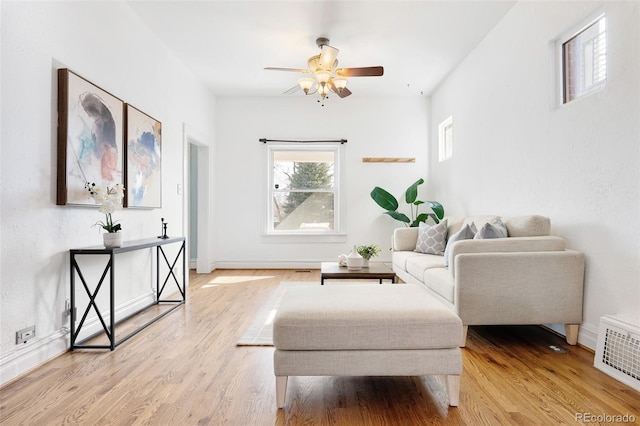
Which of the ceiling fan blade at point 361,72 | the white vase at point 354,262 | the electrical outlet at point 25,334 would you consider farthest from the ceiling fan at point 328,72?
the electrical outlet at point 25,334

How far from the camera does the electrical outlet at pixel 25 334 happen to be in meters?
2.06

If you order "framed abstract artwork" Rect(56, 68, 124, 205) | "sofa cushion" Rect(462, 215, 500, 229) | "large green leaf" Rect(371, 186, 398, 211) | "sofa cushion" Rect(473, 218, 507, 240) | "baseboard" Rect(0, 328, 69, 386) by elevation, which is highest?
"framed abstract artwork" Rect(56, 68, 124, 205)

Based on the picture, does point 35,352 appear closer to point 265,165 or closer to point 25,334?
point 25,334

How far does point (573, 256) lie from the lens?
2.45 m

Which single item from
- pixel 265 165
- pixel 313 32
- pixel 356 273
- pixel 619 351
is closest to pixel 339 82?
pixel 313 32

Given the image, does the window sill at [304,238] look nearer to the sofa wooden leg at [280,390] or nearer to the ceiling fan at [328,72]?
the ceiling fan at [328,72]

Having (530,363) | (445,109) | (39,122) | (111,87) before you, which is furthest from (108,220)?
(445,109)

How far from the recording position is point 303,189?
5945mm

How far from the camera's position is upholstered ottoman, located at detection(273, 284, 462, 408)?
1668 millimetres

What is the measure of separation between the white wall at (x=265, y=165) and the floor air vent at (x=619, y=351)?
3777 mm

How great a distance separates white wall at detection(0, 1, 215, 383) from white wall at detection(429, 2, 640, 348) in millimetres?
3496

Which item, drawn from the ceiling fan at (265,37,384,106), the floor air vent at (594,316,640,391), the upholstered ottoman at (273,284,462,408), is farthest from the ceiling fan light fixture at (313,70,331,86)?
the floor air vent at (594,316,640,391)

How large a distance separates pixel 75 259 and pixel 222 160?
140 inches

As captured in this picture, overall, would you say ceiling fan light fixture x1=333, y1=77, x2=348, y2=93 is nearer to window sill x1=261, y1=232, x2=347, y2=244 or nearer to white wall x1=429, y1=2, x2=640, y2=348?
white wall x1=429, y1=2, x2=640, y2=348
